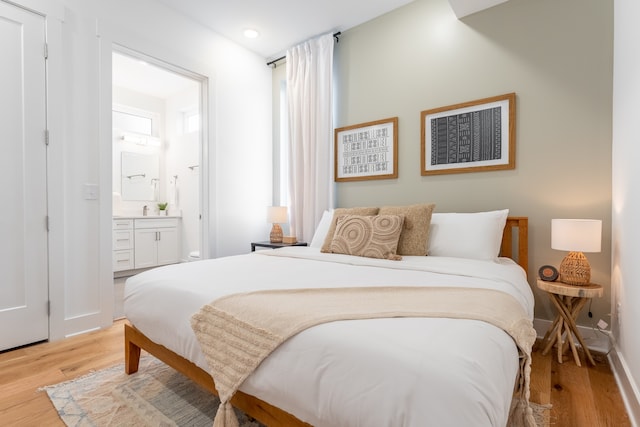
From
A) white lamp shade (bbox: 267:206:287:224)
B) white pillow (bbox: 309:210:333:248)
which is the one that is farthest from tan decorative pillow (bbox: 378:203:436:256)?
white lamp shade (bbox: 267:206:287:224)

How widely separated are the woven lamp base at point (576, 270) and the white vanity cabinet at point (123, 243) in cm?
487

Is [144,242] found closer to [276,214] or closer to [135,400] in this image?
[276,214]

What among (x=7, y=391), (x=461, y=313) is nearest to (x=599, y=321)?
(x=461, y=313)

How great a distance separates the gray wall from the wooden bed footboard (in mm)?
2297

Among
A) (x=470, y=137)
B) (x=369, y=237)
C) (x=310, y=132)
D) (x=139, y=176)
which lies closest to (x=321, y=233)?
(x=369, y=237)

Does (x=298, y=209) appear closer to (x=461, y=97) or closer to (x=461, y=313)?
(x=461, y=97)

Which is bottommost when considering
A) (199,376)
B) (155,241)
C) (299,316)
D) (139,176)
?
(199,376)

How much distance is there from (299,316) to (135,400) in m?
1.17

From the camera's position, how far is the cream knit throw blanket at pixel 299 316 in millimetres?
1007

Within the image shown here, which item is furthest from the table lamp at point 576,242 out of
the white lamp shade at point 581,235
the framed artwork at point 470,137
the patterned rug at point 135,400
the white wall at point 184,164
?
the white wall at point 184,164

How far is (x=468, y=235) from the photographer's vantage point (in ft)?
7.41

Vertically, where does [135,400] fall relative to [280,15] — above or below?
below

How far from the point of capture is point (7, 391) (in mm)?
1687

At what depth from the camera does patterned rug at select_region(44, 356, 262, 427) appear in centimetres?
144
